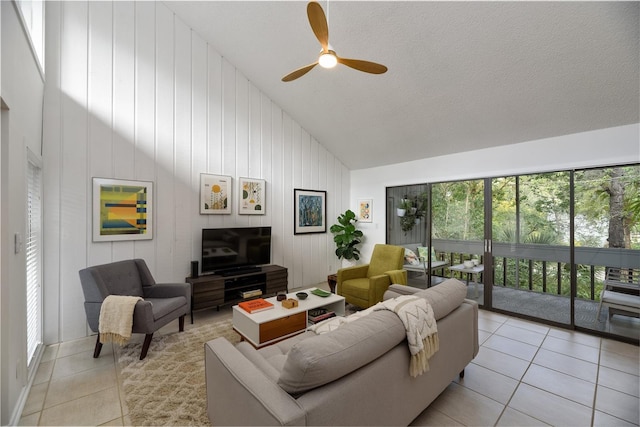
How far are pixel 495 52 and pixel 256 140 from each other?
11.3ft

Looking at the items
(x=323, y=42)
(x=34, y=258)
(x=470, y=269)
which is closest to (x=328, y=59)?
(x=323, y=42)

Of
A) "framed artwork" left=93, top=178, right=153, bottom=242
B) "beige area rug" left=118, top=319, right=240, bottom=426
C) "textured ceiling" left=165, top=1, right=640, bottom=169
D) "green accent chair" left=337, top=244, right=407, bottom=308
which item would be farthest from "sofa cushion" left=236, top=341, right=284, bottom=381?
"textured ceiling" left=165, top=1, right=640, bottom=169

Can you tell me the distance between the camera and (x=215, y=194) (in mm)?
4172

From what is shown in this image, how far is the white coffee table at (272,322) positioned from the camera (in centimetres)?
265

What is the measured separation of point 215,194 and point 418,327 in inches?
138

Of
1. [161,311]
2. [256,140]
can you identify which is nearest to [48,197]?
[161,311]

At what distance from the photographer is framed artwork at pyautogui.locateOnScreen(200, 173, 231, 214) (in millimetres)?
4062

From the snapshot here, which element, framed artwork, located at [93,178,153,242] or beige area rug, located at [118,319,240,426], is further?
framed artwork, located at [93,178,153,242]

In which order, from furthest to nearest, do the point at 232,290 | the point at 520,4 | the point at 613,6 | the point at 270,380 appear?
the point at 232,290
the point at 520,4
the point at 613,6
the point at 270,380

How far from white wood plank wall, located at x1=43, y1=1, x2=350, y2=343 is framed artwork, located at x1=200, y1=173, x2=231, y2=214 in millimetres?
95

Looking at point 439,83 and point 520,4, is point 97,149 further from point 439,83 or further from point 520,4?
point 520,4

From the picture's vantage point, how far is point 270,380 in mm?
1279

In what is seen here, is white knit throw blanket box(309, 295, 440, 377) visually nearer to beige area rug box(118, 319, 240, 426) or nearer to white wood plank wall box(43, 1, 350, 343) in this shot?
beige area rug box(118, 319, 240, 426)

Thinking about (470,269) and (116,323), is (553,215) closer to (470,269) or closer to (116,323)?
(470,269)
